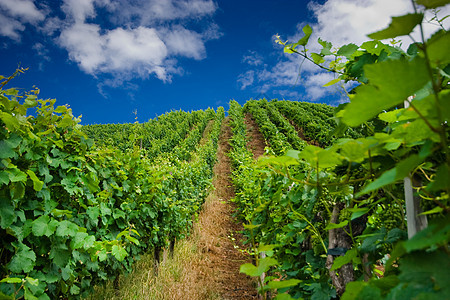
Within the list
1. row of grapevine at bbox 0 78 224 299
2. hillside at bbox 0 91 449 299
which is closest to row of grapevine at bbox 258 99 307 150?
hillside at bbox 0 91 449 299

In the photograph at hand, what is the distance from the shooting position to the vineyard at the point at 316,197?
0.45 metres

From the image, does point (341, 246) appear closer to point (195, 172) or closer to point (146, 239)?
point (146, 239)

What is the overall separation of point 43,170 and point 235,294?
3.79 m

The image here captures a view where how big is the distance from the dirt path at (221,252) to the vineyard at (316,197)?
1.32 meters

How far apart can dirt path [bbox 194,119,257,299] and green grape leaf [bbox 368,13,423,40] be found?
417 centimetres

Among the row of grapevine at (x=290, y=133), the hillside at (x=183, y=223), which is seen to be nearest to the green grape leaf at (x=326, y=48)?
the hillside at (x=183, y=223)

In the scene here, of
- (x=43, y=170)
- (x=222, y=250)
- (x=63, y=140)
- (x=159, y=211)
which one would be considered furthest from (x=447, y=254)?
(x=222, y=250)

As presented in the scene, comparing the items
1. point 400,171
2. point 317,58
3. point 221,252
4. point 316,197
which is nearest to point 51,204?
point 316,197

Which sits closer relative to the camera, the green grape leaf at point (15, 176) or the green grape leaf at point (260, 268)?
the green grape leaf at point (260, 268)

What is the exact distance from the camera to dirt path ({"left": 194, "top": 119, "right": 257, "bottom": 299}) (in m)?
4.85

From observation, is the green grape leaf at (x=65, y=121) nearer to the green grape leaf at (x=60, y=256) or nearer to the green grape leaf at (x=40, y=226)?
the green grape leaf at (x=40, y=226)

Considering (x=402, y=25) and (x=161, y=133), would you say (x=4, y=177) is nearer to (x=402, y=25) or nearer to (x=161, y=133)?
(x=402, y=25)

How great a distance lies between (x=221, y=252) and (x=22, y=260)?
4.91m

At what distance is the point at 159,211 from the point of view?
Answer: 193 inches
